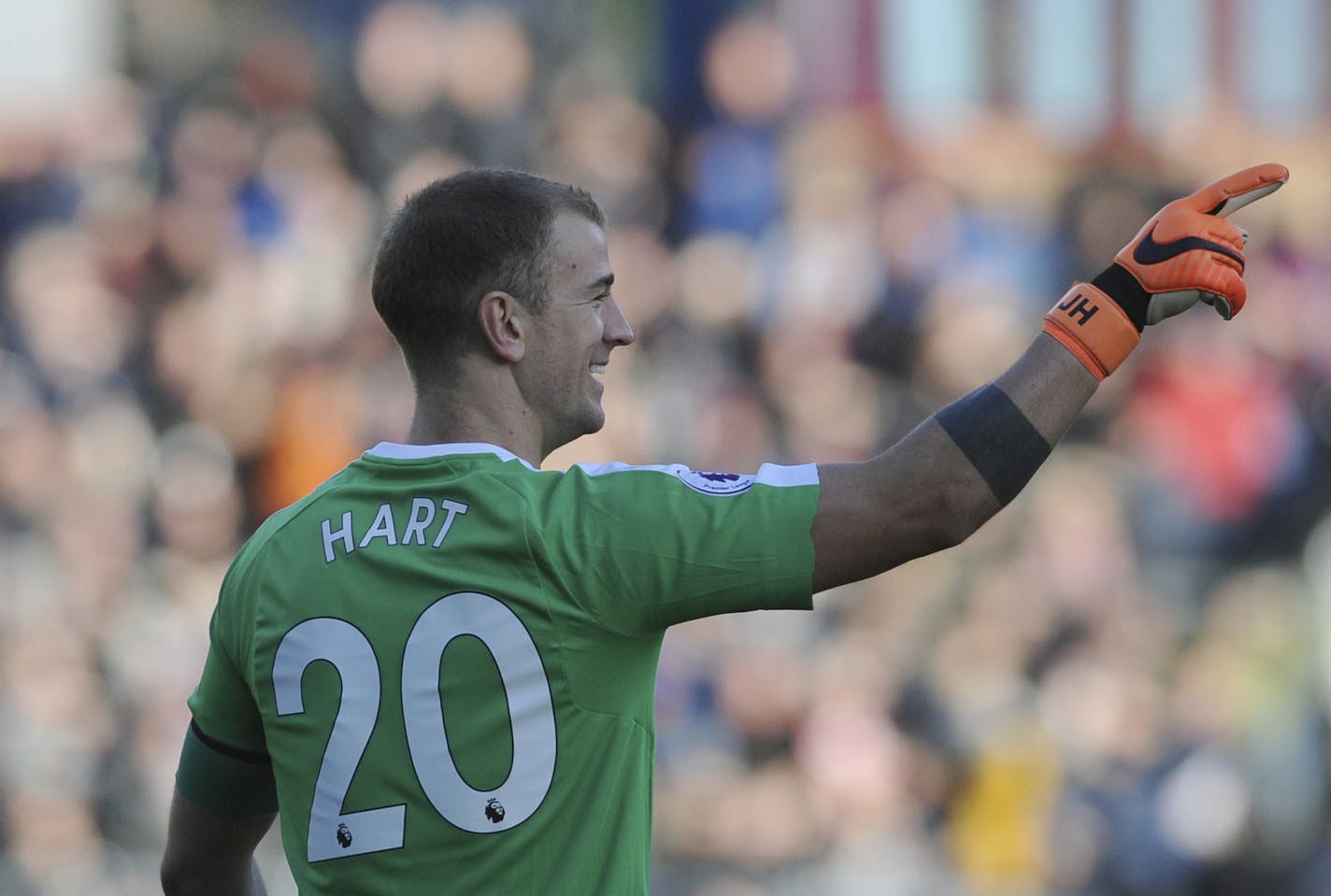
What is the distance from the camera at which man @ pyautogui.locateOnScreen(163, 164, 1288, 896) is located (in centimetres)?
216

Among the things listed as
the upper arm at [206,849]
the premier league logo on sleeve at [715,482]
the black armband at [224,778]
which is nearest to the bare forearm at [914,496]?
the premier league logo on sleeve at [715,482]

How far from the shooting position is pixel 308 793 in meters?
2.31

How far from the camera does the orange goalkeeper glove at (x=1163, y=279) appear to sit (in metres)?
2.27

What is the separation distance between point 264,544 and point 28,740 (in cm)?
576

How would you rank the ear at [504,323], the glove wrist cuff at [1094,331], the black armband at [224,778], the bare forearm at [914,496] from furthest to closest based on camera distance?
the black armband at [224,778] → the ear at [504,323] → the glove wrist cuff at [1094,331] → the bare forearm at [914,496]

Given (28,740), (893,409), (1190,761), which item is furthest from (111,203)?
(1190,761)

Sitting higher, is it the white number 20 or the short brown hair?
the short brown hair

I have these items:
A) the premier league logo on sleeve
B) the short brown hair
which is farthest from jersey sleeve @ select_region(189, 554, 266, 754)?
the premier league logo on sleeve

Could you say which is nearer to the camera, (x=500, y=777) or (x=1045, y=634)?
(x=500, y=777)

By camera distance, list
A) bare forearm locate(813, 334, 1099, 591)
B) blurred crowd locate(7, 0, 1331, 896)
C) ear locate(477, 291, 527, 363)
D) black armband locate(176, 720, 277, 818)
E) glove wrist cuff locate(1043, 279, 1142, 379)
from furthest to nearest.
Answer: blurred crowd locate(7, 0, 1331, 896) → black armband locate(176, 720, 277, 818) → ear locate(477, 291, 527, 363) → glove wrist cuff locate(1043, 279, 1142, 379) → bare forearm locate(813, 334, 1099, 591)

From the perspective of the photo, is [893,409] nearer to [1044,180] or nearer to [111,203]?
[1044,180]

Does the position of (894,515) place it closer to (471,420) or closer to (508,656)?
(508,656)

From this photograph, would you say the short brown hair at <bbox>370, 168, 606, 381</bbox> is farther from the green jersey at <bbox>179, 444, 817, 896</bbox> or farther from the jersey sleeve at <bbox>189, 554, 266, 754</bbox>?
the jersey sleeve at <bbox>189, 554, 266, 754</bbox>

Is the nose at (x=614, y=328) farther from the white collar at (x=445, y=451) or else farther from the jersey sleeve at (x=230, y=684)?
the jersey sleeve at (x=230, y=684)
